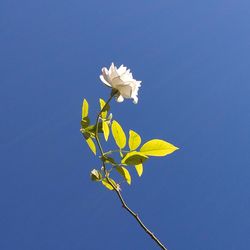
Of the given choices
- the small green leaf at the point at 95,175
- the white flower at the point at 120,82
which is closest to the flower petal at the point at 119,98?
the white flower at the point at 120,82

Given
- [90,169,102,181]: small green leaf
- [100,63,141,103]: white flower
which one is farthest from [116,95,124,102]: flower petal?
[90,169,102,181]: small green leaf

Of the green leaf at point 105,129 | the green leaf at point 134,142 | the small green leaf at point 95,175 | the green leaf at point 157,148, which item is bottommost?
the green leaf at point 157,148

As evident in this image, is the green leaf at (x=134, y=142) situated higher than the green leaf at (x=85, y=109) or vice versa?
the green leaf at (x=85, y=109)

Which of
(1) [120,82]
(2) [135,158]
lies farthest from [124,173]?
(1) [120,82]

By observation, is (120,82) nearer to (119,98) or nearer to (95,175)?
(119,98)

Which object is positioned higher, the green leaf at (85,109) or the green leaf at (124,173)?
the green leaf at (85,109)

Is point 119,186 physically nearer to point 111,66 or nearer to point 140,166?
point 140,166

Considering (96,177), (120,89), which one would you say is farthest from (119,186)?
(120,89)

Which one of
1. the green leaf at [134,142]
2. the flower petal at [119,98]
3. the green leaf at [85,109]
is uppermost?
the green leaf at [85,109]

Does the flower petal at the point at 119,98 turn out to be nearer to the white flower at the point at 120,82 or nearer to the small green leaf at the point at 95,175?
the white flower at the point at 120,82
